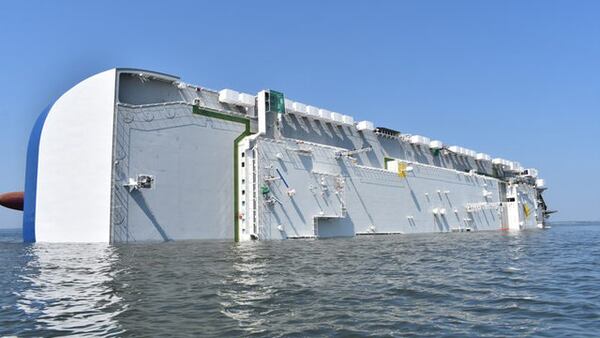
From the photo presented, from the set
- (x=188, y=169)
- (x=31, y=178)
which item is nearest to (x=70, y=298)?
(x=188, y=169)

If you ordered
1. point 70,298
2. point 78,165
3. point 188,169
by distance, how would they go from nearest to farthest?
point 70,298, point 78,165, point 188,169

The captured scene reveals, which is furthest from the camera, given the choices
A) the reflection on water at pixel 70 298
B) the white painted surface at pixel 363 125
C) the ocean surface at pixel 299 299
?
the white painted surface at pixel 363 125

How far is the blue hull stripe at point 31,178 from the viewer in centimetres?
2747

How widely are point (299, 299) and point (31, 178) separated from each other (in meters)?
25.2

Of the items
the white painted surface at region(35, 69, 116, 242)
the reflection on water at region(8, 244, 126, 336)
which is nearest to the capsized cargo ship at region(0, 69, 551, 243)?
the white painted surface at region(35, 69, 116, 242)

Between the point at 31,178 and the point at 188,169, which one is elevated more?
the point at 188,169

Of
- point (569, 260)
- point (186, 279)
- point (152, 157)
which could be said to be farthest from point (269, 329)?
point (152, 157)

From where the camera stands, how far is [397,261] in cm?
1592

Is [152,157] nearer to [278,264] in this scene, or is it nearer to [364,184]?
[278,264]

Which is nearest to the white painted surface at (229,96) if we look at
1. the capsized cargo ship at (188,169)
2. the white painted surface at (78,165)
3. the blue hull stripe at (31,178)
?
the capsized cargo ship at (188,169)

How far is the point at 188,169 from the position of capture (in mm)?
28016

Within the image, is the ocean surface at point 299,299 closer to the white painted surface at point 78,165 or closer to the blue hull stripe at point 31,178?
the white painted surface at point 78,165

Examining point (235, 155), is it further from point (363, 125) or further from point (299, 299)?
point (299, 299)

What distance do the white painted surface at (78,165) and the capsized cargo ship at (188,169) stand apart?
0.06 metres
